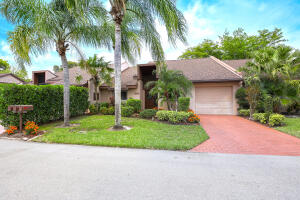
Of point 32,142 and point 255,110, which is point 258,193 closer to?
point 32,142

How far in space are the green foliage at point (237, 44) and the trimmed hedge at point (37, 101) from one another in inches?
780

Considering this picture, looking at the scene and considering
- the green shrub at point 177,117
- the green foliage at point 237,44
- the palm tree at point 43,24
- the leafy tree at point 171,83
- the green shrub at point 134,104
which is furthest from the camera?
the green foliage at point 237,44

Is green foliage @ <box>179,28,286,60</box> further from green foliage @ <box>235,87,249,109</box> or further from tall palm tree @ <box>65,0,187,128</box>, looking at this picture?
tall palm tree @ <box>65,0,187,128</box>

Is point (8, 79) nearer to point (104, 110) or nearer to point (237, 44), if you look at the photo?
point (104, 110)

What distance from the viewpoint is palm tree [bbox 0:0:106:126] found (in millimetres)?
5574

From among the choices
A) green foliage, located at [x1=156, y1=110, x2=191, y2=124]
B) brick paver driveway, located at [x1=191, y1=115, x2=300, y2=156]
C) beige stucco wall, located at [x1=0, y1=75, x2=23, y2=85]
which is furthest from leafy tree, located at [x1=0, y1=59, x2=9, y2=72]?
brick paver driveway, located at [x1=191, y1=115, x2=300, y2=156]

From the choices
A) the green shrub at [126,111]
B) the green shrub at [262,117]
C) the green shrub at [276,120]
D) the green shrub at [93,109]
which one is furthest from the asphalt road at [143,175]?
the green shrub at [93,109]

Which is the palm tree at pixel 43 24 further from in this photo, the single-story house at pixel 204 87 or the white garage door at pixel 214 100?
the white garage door at pixel 214 100

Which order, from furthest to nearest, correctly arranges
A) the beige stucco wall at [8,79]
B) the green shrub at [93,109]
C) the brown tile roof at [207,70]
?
the beige stucco wall at [8,79]
the green shrub at [93,109]
the brown tile roof at [207,70]

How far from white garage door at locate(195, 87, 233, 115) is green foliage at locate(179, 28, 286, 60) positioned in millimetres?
8837

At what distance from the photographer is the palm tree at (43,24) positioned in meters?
5.57

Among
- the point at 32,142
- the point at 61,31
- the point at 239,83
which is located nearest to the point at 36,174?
the point at 32,142

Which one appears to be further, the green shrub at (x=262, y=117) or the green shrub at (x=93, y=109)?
the green shrub at (x=93, y=109)

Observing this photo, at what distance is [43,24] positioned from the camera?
539 centimetres
